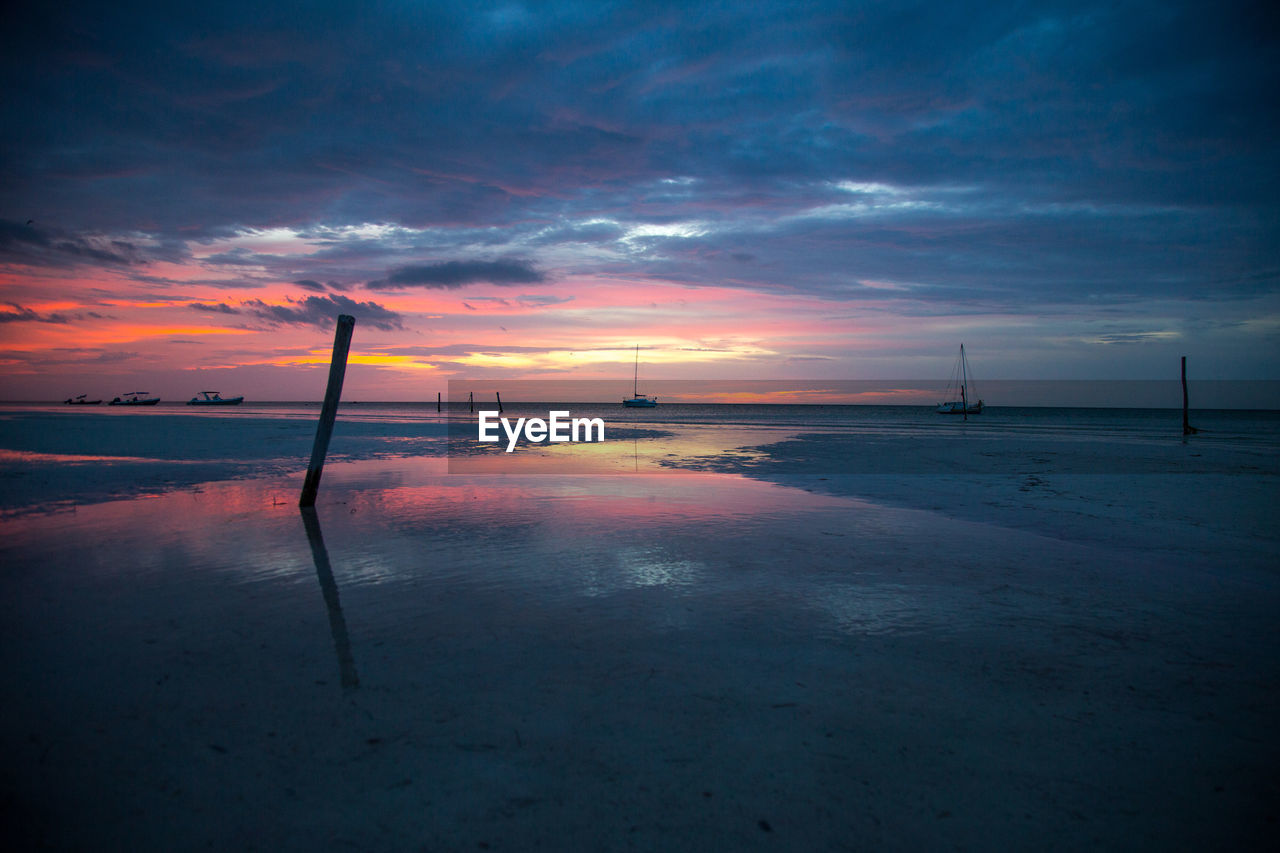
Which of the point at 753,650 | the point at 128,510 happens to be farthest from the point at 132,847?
the point at 128,510

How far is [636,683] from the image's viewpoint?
446cm

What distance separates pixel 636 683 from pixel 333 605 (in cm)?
347

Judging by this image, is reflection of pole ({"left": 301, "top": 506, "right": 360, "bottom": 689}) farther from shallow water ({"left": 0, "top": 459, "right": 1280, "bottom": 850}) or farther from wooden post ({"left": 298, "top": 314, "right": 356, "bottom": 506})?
wooden post ({"left": 298, "top": 314, "right": 356, "bottom": 506})

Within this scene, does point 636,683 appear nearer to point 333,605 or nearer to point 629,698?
point 629,698

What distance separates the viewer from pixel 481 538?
9.31m

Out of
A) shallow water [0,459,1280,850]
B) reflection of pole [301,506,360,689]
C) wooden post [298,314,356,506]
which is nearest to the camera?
shallow water [0,459,1280,850]

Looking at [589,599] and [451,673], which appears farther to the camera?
[589,599]

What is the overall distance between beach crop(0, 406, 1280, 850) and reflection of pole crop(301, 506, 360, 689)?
0.04m

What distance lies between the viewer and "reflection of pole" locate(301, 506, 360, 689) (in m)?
4.61

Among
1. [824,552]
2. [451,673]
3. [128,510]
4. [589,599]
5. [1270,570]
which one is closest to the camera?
[451,673]

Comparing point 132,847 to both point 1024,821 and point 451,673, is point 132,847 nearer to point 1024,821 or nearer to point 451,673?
point 451,673

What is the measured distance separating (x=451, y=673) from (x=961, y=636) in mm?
4276

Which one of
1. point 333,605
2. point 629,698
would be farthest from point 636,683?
point 333,605

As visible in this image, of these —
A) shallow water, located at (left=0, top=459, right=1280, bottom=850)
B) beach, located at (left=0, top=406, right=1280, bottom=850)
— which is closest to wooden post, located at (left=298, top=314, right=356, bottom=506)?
beach, located at (left=0, top=406, right=1280, bottom=850)
